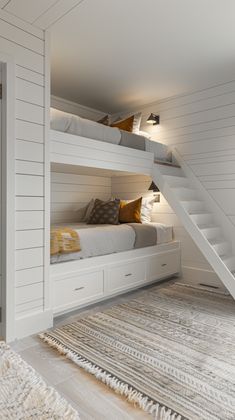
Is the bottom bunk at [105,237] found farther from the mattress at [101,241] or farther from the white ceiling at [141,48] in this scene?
the white ceiling at [141,48]

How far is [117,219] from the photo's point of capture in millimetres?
3502

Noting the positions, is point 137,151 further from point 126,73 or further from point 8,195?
point 8,195

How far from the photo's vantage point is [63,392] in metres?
1.49

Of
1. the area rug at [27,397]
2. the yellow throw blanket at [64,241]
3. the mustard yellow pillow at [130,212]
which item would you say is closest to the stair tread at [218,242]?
the mustard yellow pillow at [130,212]

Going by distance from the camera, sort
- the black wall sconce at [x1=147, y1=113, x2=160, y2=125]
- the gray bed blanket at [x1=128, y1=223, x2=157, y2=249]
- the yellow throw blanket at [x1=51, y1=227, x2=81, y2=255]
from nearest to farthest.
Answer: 1. the yellow throw blanket at [x1=51, y1=227, x2=81, y2=255]
2. the gray bed blanket at [x1=128, y1=223, x2=157, y2=249]
3. the black wall sconce at [x1=147, y1=113, x2=160, y2=125]

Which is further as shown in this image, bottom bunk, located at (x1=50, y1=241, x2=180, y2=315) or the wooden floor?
bottom bunk, located at (x1=50, y1=241, x2=180, y2=315)

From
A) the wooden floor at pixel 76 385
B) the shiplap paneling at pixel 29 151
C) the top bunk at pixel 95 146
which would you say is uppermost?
the top bunk at pixel 95 146

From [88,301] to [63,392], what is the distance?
1178 millimetres

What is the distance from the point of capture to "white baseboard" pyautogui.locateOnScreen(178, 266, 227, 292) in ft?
11.4

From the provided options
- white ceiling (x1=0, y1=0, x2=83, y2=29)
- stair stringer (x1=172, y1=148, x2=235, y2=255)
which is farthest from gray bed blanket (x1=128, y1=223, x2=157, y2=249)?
white ceiling (x1=0, y1=0, x2=83, y2=29)

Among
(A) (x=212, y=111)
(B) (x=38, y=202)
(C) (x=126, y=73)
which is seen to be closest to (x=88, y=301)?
(B) (x=38, y=202)

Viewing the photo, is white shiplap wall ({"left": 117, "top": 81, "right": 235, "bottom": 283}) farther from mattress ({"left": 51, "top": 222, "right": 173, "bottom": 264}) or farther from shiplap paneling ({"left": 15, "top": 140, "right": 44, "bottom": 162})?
shiplap paneling ({"left": 15, "top": 140, "right": 44, "bottom": 162})

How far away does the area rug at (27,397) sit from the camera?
4.27 ft

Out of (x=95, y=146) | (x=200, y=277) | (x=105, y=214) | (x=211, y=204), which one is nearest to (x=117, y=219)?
(x=105, y=214)
